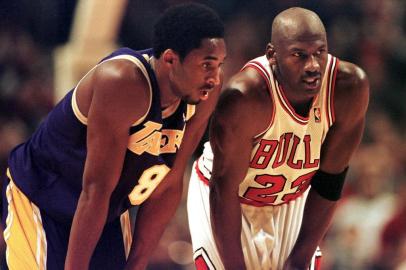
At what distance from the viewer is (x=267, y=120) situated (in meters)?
4.35

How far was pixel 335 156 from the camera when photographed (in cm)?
462

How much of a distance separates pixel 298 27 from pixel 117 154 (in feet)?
3.27

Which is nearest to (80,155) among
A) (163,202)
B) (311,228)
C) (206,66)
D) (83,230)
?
(83,230)

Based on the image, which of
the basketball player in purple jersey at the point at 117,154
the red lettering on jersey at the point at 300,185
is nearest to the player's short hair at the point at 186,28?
the basketball player in purple jersey at the point at 117,154

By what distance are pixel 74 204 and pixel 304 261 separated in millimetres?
1203

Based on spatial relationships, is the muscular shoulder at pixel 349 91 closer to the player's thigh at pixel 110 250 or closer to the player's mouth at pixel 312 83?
the player's mouth at pixel 312 83

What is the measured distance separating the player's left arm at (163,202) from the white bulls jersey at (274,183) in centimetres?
24

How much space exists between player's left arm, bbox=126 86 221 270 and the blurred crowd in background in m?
2.69

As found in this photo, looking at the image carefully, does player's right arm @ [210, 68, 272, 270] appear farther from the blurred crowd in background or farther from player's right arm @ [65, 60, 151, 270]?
the blurred crowd in background

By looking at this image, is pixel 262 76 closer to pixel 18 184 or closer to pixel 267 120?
pixel 267 120

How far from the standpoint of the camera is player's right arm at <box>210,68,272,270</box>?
4262 millimetres

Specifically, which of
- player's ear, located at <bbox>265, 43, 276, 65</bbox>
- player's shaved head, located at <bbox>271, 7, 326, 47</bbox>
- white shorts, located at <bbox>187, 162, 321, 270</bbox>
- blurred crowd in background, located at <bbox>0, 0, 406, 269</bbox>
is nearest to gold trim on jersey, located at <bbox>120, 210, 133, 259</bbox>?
white shorts, located at <bbox>187, 162, 321, 270</bbox>

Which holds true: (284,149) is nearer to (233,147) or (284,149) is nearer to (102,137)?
(233,147)

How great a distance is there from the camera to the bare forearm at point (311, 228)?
466 cm
